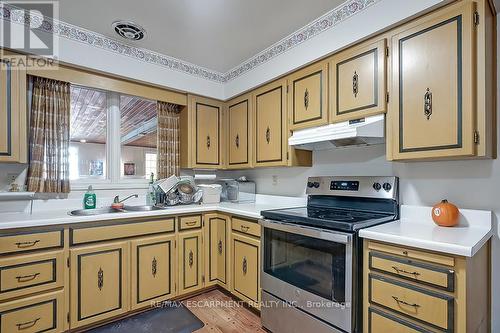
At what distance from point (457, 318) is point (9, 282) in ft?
8.33

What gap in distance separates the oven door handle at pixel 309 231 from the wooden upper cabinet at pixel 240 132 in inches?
38.7

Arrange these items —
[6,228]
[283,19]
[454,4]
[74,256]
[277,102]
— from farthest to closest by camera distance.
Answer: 1. [277,102]
2. [283,19]
3. [74,256]
4. [6,228]
5. [454,4]

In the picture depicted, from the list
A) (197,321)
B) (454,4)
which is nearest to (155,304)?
(197,321)

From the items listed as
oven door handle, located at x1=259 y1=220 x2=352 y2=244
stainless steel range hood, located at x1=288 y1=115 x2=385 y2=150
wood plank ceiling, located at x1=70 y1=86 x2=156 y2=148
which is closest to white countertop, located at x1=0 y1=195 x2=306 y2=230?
oven door handle, located at x1=259 y1=220 x2=352 y2=244

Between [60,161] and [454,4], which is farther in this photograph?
[60,161]

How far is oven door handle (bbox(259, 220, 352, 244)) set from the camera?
4.99 feet

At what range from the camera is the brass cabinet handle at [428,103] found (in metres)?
1.53

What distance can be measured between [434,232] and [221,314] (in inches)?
69.6

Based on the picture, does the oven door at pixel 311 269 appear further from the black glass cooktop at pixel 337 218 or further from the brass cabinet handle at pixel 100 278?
the brass cabinet handle at pixel 100 278

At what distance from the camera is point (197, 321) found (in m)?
2.15

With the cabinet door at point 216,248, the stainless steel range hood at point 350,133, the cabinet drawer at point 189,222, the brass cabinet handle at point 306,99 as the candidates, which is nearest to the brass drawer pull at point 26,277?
the cabinet drawer at point 189,222

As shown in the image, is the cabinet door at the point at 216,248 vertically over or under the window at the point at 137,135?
under

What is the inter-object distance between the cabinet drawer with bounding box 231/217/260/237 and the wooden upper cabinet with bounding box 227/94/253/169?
682 mm

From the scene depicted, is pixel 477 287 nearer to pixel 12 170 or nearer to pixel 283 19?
pixel 283 19
